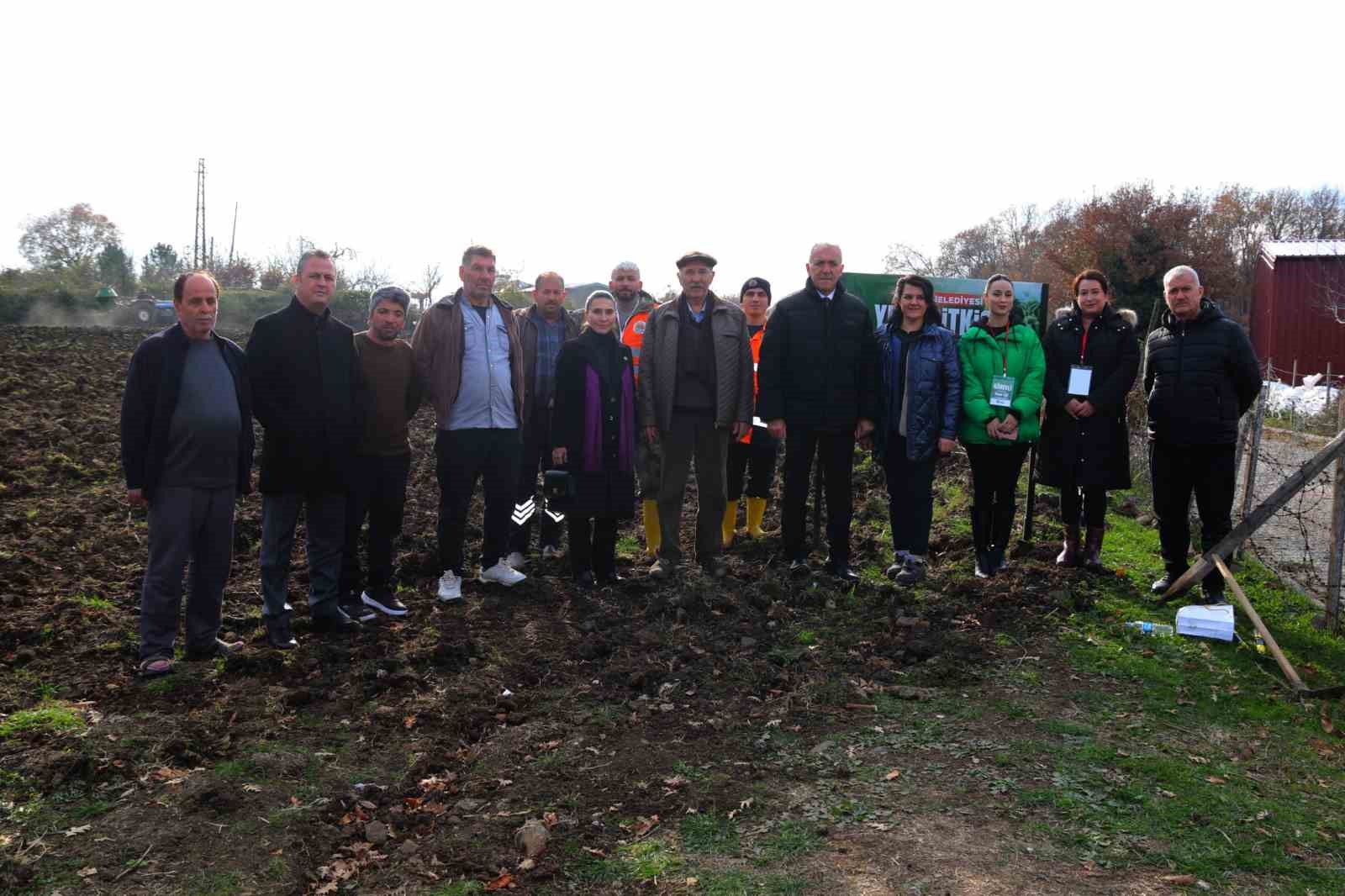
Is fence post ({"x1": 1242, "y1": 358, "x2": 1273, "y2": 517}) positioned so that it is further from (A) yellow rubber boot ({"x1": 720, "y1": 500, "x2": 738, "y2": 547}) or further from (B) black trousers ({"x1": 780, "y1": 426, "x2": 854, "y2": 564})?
(A) yellow rubber boot ({"x1": 720, "y1": 500, "x2": 738, "y2": 547})

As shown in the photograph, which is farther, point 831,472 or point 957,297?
point 957,297

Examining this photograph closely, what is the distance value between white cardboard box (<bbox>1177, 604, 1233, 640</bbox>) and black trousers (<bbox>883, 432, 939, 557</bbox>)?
1.56 meters

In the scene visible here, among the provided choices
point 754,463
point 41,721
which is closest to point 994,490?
point 754,463

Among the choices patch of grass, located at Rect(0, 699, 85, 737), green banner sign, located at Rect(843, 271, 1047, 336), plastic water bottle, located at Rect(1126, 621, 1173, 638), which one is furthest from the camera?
→ green banner sign, located at Rect(843, 271, 1047, 336)

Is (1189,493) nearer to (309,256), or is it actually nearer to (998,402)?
(998,402)

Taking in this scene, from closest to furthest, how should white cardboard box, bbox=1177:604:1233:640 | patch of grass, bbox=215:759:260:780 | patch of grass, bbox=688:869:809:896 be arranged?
patch of grass, bbox=688:869:809:896 → patch of grass, bbox=215:759:260:780 → white cardboard box, bbox=1177:604:1233:640

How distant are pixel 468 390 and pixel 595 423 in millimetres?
788

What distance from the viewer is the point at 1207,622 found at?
5.05 metres

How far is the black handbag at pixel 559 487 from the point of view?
5.69 meters

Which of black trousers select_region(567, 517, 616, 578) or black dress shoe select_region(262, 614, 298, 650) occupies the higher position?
black trousers select_region(567, 517, 616, 578)

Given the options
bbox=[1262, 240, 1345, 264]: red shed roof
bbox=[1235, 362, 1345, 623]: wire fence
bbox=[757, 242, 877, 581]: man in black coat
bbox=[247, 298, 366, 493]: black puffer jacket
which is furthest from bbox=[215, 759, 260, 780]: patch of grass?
bbox=[1262, 240, 1345, 264]: red shed roof

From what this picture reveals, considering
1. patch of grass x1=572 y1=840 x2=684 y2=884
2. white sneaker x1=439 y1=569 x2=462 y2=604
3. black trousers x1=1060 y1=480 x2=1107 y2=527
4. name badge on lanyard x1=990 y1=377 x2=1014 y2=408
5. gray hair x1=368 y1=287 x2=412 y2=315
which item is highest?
gray hair x1=368 y1=287 x2=412 y2=315

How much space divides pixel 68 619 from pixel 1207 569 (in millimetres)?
6104

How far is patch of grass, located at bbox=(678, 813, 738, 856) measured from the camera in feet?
9.89
